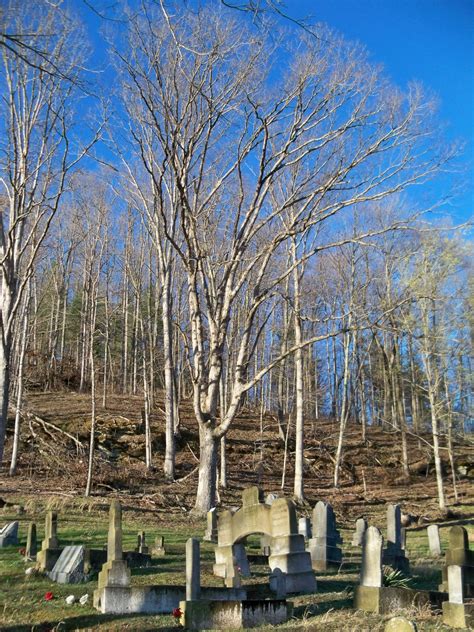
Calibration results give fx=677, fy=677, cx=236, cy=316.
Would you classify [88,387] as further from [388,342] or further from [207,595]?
[207,595]

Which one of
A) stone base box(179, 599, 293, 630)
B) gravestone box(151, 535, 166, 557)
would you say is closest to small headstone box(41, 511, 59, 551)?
gravestone box(151, 535, 166, 557)

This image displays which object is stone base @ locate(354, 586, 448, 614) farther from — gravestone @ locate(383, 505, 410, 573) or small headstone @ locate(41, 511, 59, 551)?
small headstone @ locate(41, 511, 59, 551)

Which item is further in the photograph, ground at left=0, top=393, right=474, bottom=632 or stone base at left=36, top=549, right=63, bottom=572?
stone base at left=36, top=549, right=63, bottom=572

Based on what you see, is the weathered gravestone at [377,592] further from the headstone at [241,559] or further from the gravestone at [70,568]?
the gravestone at [70,568]

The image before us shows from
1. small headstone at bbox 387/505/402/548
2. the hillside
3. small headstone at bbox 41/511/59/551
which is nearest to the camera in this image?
small headstone at bbox 41/511/59/551

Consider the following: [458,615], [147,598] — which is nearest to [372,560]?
[458,615]

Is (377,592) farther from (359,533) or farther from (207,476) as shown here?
(207,476)

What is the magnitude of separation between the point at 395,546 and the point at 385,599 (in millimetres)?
4594

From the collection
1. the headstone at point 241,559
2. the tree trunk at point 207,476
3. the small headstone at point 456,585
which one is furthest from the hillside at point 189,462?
the small headstone at point 456,585

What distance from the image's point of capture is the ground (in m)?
7.94

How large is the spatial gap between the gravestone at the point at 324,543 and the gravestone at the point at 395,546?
0.88 metres

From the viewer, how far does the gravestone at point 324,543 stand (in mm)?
11790

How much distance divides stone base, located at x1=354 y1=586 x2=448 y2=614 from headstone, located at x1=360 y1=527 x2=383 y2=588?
10 cm

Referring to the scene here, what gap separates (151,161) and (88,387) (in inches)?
660
